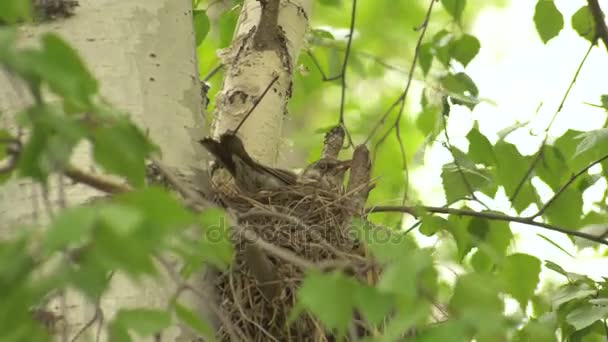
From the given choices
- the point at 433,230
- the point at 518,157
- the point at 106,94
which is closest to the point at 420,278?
the point at 106,94

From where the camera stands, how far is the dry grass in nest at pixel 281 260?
149 centimetres

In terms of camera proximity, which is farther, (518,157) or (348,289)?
(518,157)

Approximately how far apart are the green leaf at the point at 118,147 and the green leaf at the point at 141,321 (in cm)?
12

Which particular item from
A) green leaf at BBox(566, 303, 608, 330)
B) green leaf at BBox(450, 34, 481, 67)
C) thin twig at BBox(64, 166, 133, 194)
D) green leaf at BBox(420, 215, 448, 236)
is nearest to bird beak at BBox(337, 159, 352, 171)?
green leaf at BBox(420, 215, 448, 236)

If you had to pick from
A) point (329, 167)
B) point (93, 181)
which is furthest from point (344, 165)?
point (93, 181)

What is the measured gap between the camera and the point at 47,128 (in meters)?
0.77

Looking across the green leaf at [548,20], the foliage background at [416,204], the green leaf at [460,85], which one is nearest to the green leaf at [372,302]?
the foliage background at [416,204]

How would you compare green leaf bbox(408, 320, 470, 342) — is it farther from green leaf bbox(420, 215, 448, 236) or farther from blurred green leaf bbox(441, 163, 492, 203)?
blurred green leaf bbox(441, 163, 492, 203)

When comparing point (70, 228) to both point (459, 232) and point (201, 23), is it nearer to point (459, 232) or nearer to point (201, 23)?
point (459, 232)

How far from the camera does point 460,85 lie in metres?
2.08

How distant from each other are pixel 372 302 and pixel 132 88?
70 centimetres

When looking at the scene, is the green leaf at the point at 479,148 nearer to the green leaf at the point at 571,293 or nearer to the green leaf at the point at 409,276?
the green leaf at the point at 571,293

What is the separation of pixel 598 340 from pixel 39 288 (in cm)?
157

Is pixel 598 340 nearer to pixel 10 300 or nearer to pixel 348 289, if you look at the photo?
pixel 348 289
